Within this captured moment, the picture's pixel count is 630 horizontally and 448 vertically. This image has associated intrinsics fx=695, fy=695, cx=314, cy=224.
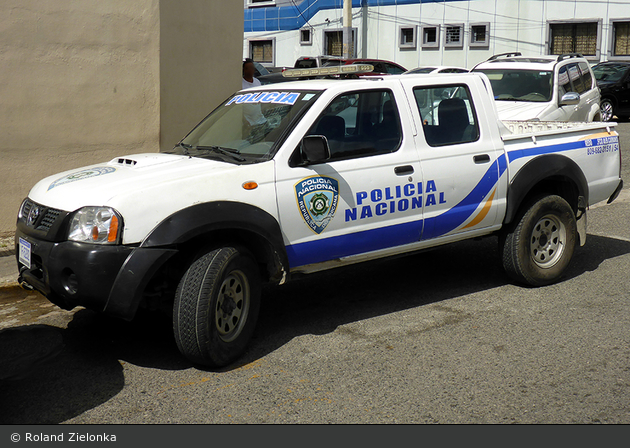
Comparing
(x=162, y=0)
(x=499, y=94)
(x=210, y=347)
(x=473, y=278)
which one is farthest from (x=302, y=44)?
(x=210, y=347)

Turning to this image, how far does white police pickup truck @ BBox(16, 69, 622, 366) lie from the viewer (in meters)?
4.20

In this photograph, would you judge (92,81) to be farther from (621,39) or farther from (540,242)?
(621,39)

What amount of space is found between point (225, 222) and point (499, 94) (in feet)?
28.0

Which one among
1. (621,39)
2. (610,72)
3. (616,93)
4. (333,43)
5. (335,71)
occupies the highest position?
(333,43)

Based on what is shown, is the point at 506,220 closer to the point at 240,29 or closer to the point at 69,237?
the point at 69,237

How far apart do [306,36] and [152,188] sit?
99.5 ft

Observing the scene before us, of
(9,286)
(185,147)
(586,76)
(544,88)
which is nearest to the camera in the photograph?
(185,147)

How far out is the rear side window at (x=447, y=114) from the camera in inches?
217

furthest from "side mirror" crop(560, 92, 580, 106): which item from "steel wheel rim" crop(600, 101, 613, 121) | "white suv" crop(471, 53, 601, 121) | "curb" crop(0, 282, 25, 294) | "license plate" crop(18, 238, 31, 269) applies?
"steel wheel rim" crop(600, 101, 613, 121)

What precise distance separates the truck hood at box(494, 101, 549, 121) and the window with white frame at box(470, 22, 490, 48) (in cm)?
1926

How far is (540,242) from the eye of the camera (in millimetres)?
6203

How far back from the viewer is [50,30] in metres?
7.86

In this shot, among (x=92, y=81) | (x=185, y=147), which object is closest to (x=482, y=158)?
(x=185, y=147)

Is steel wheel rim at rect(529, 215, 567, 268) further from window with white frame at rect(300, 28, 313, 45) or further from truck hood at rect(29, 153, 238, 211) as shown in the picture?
window with white frame at rect(300, 28, 313, 45)
